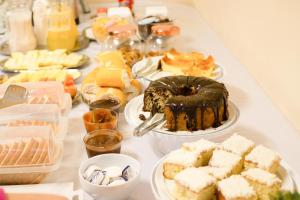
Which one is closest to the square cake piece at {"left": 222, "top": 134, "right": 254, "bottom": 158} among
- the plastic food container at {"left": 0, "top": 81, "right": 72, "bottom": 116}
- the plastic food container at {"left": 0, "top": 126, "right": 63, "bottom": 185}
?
the plastic food container at {"left": 0, "top": 126, "right": 63, "bottom": 185}

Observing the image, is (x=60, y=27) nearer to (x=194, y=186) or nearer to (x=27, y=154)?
(x=27, y=154)

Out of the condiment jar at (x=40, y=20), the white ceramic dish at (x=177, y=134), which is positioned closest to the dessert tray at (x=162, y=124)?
the white ceramic dish at (x=177, y=134)

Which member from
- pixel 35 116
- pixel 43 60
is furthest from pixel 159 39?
pixel 35 116

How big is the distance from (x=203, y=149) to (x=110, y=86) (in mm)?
481

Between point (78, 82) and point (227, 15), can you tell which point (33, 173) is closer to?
point (78, 82)

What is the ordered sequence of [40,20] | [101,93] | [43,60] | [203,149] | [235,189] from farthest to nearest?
[40,20] → [43,60] → [101,93] → [203,149] → [235,189]

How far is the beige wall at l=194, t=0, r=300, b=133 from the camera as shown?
1208 millimetres

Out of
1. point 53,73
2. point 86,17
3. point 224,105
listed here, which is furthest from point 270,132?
point 86,17

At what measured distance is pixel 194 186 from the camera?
0.81m

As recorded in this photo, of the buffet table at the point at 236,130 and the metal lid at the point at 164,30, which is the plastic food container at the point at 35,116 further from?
the metal lid at the point at 164,30

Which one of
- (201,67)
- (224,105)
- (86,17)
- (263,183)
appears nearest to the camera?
(263,183)

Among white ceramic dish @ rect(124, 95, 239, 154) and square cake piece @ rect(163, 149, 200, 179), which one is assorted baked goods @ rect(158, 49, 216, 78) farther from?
square cake piece @ rect(163, 149, 200, 179)

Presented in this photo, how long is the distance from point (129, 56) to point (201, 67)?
0.29 m

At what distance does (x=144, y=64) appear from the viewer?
Answer: 4.97 ft
